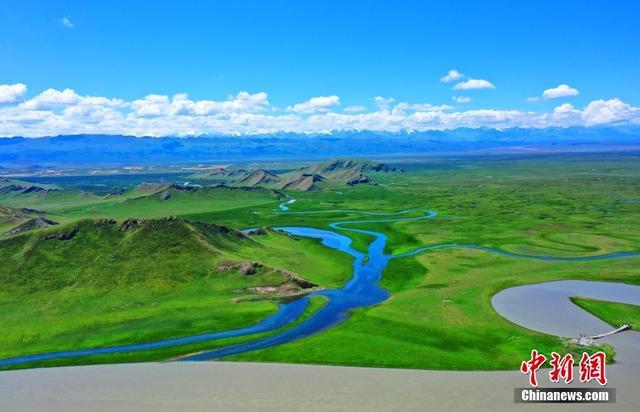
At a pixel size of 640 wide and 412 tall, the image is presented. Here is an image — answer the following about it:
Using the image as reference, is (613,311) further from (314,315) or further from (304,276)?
(304,276)

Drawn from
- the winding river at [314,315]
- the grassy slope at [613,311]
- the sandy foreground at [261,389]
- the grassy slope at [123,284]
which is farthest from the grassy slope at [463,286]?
the grassy slope at [123,284]

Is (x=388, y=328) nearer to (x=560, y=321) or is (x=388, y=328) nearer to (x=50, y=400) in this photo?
(x=560, y=321)

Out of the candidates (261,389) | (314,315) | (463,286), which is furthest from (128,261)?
(463,286)

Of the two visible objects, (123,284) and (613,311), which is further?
(123,284)

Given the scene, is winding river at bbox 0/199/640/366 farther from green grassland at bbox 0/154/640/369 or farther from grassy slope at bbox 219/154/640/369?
grassy slope at bbox 219/154/640/369
